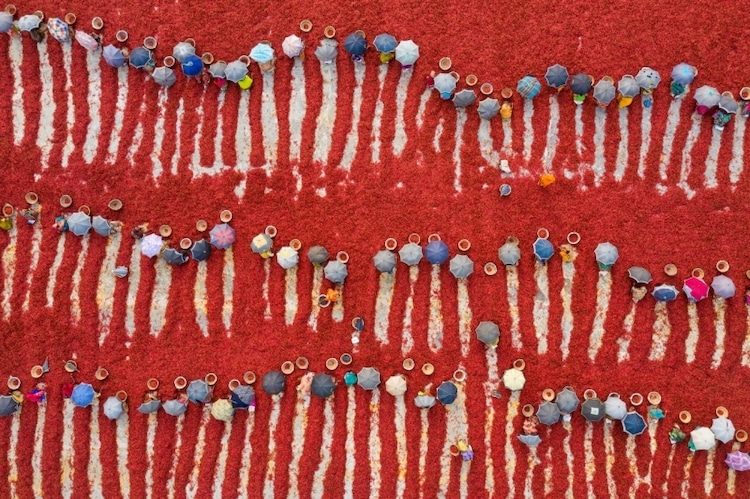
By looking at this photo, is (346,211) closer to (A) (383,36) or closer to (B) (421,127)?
(B) (421,127)

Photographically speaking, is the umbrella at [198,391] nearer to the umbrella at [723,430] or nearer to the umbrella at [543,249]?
the umbrella at [543,249]

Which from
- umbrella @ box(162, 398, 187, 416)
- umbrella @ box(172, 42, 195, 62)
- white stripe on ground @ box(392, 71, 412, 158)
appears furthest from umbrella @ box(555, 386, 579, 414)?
umbrella @ box(172, 42, 195, 62)

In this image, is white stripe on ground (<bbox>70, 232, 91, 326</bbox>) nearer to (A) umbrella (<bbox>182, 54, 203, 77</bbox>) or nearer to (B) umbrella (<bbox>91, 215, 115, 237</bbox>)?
(B) umbrella (<bbox>91, 215, 115, 237</bbox>)

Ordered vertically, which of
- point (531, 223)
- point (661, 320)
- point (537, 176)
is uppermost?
point (537, 176)

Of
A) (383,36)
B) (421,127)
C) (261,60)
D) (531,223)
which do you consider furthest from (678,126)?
(261,60)

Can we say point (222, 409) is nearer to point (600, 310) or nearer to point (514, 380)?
point (514, 380)

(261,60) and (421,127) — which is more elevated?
(261,60)

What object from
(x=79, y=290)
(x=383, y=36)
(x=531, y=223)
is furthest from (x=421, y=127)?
(x=79, y=290)
